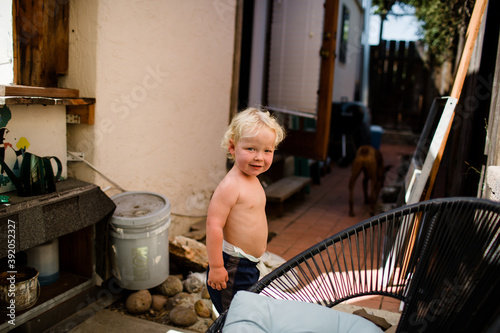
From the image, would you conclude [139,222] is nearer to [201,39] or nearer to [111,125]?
[111,125]

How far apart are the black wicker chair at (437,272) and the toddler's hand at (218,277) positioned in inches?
9.4

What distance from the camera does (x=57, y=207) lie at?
7.01 ft

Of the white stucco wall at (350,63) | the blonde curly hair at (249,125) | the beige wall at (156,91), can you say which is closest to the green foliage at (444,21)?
the beige wall at (156,91)

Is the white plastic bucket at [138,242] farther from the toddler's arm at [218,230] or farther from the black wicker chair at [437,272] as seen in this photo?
the black wicker chair at [437,272]

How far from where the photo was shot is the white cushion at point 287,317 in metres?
1.34

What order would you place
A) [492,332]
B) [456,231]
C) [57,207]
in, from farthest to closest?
1. [57,207]
2. [456,231]
3. [492,332]

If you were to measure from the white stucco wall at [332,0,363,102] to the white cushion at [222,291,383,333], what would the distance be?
9031 mm

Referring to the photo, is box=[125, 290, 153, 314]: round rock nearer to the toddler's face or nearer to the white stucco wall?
the toddler's face

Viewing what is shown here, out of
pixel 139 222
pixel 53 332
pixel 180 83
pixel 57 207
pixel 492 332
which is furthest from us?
pixel 180 83

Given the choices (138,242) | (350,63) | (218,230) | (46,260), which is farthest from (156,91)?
(350,63)

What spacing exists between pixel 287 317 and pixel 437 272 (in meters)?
0.52

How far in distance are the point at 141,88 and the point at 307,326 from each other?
2197mm

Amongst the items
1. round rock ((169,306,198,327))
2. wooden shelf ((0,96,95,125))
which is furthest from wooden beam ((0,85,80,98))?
round rock ((169,306,198,327))

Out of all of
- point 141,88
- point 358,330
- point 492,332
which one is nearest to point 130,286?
point 141,88
